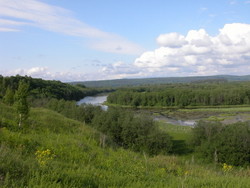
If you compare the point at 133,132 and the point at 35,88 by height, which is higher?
the point at 35,88

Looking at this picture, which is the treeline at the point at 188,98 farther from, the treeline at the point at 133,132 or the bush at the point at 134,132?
the bush at the point at 134,132

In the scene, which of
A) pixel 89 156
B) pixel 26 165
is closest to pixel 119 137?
pixel 89 156

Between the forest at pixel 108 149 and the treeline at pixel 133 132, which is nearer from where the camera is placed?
the forest at pixel 108 149

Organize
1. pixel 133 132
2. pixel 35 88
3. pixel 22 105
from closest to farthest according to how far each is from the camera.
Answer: pixel 22 105, pixel 133 132, pixel 35 88

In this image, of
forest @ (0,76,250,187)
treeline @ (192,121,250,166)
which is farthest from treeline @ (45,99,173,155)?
treeline @ (192,121,250,166)

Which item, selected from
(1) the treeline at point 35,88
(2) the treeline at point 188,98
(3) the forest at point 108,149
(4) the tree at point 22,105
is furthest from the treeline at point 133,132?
(2) the treeline at point 188,98

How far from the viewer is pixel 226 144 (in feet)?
99.0

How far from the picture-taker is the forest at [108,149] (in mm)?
4293

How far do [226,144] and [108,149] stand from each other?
2580 centimetres

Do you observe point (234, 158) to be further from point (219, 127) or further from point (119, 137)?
point (119, 137)

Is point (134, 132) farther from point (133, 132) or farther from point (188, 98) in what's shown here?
point (188, 98)

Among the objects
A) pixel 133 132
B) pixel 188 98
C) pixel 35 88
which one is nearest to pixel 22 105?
pixel 133 132

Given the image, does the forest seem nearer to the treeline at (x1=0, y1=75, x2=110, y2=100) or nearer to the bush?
the bush

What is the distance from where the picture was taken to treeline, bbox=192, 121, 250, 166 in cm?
2912
